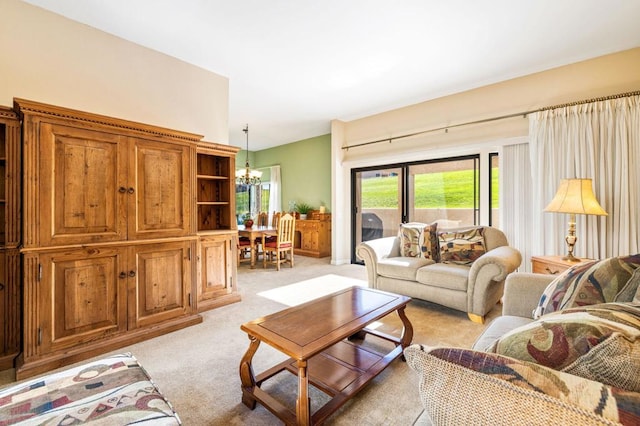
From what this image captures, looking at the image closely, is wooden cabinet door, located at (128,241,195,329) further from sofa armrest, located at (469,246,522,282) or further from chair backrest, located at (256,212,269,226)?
chair backrest, located at (256,212,269,226)

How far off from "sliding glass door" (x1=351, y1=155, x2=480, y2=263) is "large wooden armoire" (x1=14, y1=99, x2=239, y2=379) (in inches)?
136

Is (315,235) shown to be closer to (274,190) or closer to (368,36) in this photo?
(274,190)

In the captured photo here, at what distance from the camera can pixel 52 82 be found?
2500 mm

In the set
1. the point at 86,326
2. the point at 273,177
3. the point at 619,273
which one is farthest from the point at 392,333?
the point at 273,177

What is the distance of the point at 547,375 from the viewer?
0.55m

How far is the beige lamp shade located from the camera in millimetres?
2705

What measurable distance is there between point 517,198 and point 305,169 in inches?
181

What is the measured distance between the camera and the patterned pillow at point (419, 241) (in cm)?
355

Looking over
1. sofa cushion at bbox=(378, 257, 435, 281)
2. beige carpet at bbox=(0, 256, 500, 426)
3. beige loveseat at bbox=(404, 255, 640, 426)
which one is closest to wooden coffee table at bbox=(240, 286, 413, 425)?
beige carpet at bbox=(0, 256, 500, 426)

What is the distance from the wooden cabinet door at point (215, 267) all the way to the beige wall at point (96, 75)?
135 cm

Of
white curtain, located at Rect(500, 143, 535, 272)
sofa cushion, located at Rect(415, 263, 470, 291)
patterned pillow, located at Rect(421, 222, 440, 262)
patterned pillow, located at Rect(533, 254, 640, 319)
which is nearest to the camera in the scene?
patterned pillow, located at Rect(533, 254, 640, 319)

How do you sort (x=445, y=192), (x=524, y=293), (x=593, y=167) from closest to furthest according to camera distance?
(x=524, y=293) < (x=593, y=167) < (x=445, y=192)

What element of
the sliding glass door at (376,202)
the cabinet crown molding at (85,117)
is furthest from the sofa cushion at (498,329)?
the sliding glass door at (376,202)

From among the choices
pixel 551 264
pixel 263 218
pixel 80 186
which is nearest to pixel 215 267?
pixel 80 186
